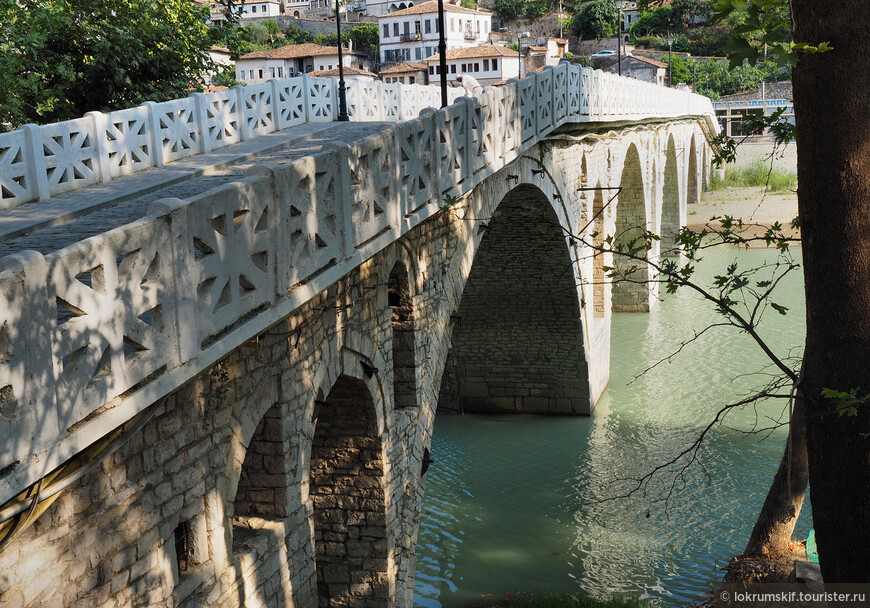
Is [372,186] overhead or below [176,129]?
below

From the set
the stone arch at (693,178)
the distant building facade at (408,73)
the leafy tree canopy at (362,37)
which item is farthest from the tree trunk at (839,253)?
the leafy tree canopy at (362,37)

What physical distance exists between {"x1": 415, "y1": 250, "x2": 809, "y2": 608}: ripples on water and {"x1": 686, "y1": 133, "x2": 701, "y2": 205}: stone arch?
25.3m

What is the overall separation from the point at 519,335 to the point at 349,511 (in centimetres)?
1108

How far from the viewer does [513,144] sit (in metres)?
12.5

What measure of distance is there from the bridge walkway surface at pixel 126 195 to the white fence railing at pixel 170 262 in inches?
16.3

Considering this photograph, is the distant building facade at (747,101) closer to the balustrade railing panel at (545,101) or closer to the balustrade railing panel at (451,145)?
the balustrade railing panel at (545,101)

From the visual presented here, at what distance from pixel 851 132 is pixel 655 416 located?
15.4 meters

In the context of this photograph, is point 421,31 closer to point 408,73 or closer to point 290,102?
point 408,73

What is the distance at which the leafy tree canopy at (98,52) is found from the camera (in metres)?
17.2

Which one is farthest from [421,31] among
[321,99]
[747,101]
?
[321,99]

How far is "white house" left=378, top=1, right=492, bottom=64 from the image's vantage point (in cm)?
7788

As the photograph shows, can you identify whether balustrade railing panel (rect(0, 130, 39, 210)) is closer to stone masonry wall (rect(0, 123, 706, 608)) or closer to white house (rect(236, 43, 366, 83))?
stone masonry wall (rect(0, 123, 706, 608))

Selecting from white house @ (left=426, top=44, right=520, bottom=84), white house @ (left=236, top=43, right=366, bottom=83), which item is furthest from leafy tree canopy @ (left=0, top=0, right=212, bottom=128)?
white house @ (left=236, top=43, right=366, bottom=83)

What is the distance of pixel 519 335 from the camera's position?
2055 centimetres
